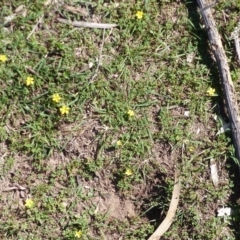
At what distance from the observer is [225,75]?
4.78 metres

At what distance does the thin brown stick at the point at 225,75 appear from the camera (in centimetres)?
476

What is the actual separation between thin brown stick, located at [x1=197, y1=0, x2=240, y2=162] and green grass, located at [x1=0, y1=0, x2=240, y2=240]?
0.12 metres

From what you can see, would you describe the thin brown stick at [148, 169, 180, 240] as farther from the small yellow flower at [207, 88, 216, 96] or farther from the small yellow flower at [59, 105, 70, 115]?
the small yellow flower at [59, 105, 70, 115]

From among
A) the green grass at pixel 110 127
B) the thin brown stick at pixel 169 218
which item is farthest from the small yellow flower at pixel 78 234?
the thin brown stick at pixel 169 218

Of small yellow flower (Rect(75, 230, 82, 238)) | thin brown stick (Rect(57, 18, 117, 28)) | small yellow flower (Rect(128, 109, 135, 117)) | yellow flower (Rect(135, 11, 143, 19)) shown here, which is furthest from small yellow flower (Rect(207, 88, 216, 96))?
small yellow flower (Rect(75, 230, 82, 238))

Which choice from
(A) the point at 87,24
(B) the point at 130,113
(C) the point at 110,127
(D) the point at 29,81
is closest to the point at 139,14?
(A) the point at 87,24

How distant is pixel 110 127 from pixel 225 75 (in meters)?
1.10

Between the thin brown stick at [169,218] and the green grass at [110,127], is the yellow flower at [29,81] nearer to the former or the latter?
the green grass at [110,127]

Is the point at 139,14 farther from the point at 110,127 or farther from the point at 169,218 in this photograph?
the point at 169,218

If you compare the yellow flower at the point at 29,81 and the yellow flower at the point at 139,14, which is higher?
the yellow flower at the point at 139,14

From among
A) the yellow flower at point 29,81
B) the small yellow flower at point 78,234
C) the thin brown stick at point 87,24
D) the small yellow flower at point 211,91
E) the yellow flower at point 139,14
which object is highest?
the yellow flower at point 139,14

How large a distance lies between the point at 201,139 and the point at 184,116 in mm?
254

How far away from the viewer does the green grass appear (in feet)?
15.8

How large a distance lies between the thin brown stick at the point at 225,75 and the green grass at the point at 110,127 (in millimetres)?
124
